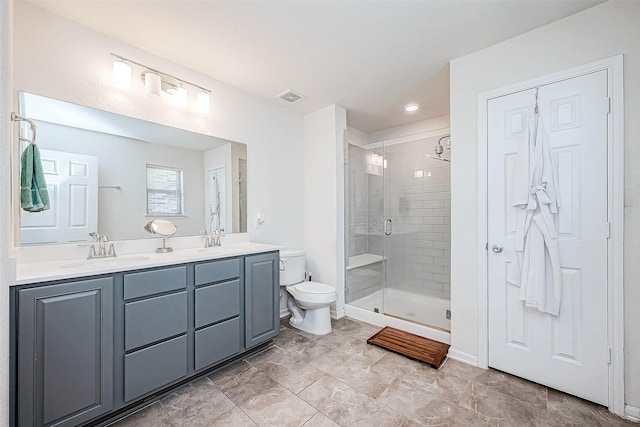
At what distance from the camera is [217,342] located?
1.91m

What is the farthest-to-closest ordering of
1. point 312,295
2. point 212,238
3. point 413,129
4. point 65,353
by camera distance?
point 413,129 < point 312,295 < point 212,238 < point 65,353

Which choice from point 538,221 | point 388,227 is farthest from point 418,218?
point 538,221

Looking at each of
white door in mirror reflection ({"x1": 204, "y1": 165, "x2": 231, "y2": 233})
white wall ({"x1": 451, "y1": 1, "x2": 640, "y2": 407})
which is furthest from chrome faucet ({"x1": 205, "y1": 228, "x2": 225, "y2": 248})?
white wall ({"x1": 451, "y1": 1, "x2": 640, "y2": 407})

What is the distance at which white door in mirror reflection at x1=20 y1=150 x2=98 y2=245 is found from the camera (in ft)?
5.16

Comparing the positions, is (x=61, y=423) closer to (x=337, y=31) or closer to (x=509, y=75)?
(x=337, y=31)

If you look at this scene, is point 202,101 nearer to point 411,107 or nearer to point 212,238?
point 212,238

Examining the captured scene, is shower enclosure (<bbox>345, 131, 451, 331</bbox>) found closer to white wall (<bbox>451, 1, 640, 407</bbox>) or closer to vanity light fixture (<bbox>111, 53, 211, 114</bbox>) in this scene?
white wall (<bbox>451, 1, 640, 407</bbox>)

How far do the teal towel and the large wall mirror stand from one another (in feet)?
0.50

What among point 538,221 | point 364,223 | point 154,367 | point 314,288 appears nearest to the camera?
point 154,367

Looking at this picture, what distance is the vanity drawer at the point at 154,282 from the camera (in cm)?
152

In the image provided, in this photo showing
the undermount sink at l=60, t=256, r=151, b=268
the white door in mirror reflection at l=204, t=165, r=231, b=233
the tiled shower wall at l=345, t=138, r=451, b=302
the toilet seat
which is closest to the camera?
the undermount sink at l=60, t=256, r=151, b=268

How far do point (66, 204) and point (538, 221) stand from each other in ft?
10.1

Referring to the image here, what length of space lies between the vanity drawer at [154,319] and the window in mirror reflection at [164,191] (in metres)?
0.76

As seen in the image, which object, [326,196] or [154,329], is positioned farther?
[326,196]
